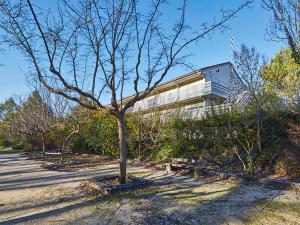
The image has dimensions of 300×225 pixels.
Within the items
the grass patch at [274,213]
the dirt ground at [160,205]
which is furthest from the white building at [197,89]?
the grass patch at [274,213]

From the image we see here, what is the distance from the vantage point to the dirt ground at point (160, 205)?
461 cm

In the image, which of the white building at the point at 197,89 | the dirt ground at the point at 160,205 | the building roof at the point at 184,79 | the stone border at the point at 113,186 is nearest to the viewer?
the dirt ground at the point at 160,205

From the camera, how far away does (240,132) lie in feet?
34.4

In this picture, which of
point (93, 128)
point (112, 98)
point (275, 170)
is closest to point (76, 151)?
point (93, 128)

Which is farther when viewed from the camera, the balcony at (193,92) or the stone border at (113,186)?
the balcony at (193,92)

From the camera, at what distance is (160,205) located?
17.9 ft

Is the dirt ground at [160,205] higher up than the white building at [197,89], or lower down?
lower down

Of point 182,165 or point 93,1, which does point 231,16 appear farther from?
point 182,165

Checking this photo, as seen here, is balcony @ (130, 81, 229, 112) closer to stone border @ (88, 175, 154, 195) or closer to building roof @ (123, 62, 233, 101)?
building roof @ (123, 62, 233, 101)

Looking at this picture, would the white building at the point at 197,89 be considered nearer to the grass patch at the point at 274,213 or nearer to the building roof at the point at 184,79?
the building roof at the point at 184,79

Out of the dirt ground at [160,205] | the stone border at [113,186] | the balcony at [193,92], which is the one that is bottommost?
the dirt ground at [160,205]

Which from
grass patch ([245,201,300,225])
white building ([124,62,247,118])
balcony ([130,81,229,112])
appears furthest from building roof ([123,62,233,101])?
grass patch ([245,201,300,225])

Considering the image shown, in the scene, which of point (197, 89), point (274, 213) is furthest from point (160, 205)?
point (197, 89)

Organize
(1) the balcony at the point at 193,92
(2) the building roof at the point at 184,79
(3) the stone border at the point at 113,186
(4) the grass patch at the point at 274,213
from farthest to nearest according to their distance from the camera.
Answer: (2) the building roof at the point at 184,79 → (1) the balcony at the point at 193,92 → (3) the stone border at the point at 113,186 → (4) the grass patch at the point at 274,213
